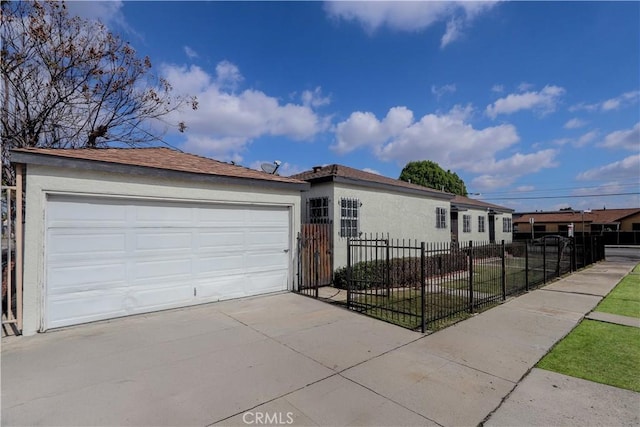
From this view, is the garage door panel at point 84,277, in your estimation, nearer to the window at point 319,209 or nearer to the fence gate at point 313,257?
the fence gate at point 313,257

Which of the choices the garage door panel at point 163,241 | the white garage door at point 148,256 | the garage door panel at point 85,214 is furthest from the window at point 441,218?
the garage door panel at point 85,214

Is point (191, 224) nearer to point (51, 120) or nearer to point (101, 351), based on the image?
point (101, 351)

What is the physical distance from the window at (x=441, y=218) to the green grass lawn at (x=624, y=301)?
688 centimetres

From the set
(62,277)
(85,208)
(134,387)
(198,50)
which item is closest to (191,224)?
(85,208)

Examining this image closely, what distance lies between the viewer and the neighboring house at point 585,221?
4222cm

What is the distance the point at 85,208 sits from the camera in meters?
6.20

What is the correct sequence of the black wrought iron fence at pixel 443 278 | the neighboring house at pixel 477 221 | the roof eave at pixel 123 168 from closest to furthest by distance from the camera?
the roof eave at pixel 123 168, the black wrought iron fence at pixel 443 278, the neighboring house at pixel 477 221

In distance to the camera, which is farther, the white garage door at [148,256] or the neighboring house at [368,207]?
the neighboring house at [368,207]

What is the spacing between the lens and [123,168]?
6438mm

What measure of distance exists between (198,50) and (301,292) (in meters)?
8.80

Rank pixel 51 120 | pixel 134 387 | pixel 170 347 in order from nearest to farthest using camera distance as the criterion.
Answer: pixel 134 387, pixel 170 347, pixel 51 120

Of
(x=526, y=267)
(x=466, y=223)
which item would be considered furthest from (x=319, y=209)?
(x=466, y=223)

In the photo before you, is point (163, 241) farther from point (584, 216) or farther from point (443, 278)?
point (584, 216)
